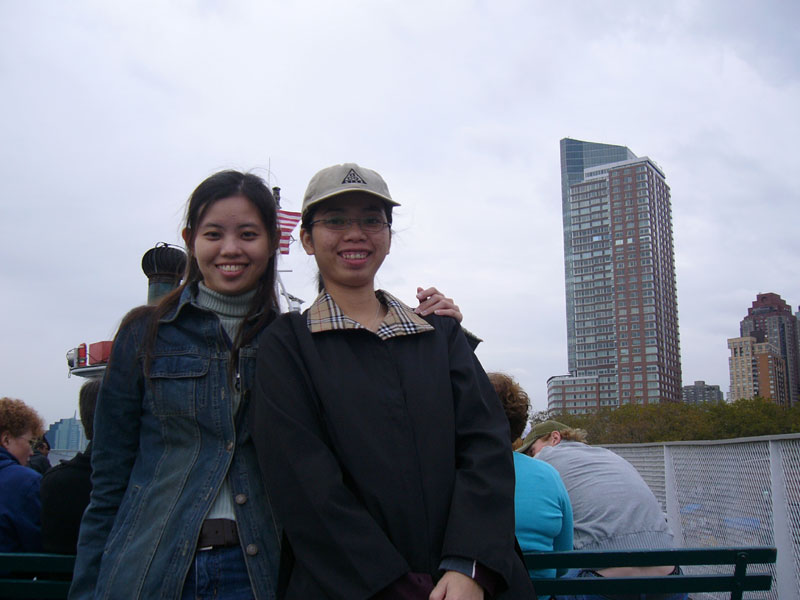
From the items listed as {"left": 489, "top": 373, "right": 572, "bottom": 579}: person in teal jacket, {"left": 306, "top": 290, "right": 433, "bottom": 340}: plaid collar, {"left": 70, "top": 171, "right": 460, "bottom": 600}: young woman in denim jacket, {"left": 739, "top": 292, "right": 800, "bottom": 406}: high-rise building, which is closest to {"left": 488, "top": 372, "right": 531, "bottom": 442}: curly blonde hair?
{"left": 489, "top": 373, "right": 572, "bottom": 579}: person in teal jacket

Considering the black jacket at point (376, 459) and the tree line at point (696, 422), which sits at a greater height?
the black jacket at point (376, 459)

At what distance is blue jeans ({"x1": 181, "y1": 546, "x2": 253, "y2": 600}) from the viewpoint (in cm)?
173

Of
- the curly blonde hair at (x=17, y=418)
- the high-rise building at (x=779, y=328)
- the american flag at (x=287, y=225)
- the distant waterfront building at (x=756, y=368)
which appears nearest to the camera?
the curly blonde hair at (x=17, y=418)

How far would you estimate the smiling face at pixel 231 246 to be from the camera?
2082mm

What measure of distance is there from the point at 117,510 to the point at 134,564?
8.7 inches

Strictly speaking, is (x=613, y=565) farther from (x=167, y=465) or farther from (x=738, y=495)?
(x=738, y=495)

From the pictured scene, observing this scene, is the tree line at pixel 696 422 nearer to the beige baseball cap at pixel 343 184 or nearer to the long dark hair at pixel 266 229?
the long dark hair at pixel 266 229

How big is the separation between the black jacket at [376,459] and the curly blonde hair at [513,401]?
1900 mm

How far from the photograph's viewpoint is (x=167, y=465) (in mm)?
1851

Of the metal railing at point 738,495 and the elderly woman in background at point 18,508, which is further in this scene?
the metal railing at point 738,495

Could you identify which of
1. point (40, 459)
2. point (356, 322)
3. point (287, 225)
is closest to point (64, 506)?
point (356, 322)

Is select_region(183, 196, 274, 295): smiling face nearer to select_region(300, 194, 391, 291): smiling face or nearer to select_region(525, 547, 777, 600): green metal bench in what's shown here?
select_region(300, 194, 391, 291): smiling face

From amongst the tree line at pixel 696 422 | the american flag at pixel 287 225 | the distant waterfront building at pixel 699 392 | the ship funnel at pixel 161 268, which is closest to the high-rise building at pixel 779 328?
the distant waterfront building at pixel 699 392

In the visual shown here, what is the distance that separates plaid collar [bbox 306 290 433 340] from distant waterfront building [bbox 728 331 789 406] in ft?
429
